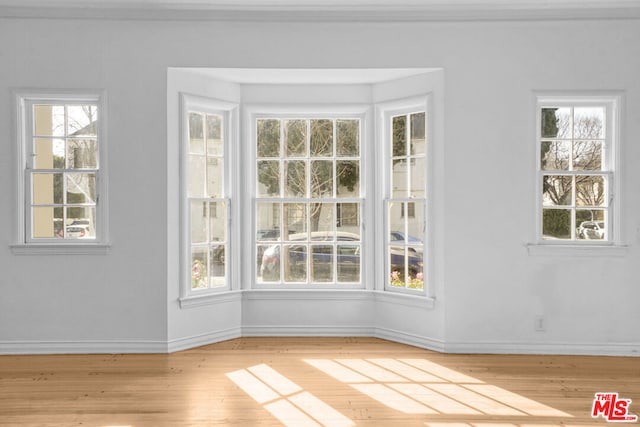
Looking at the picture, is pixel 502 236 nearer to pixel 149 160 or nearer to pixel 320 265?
pixel 320 265

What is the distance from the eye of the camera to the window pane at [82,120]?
4.85 meters

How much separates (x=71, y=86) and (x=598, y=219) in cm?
473

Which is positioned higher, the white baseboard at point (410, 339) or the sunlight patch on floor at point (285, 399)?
the white baseboard at point (410, 339)

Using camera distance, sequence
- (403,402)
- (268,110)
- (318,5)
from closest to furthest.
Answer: (403,402) < (318,5) < (268,110)

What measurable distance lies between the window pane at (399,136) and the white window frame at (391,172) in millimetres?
42

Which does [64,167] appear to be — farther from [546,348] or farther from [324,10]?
[546,348]

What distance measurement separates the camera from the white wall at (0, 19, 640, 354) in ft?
15.6

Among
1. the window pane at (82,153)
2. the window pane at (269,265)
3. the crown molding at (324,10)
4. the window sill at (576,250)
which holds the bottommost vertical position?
the window pane at (269,265)

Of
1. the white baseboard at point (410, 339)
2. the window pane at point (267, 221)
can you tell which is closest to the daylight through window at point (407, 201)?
the white baseboard at point (410, 339)

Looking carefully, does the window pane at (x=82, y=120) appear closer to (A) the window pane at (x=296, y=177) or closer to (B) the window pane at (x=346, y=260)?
(A) the window pane at (x=296, y=177)

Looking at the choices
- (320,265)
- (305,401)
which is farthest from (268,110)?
(305,401)

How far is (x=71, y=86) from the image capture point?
4.75 m

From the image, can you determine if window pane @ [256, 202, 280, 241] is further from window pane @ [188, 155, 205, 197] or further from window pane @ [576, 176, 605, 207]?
window pane @ [576, 176, 605, 207]

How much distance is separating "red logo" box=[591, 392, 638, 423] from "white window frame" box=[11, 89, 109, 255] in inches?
156
